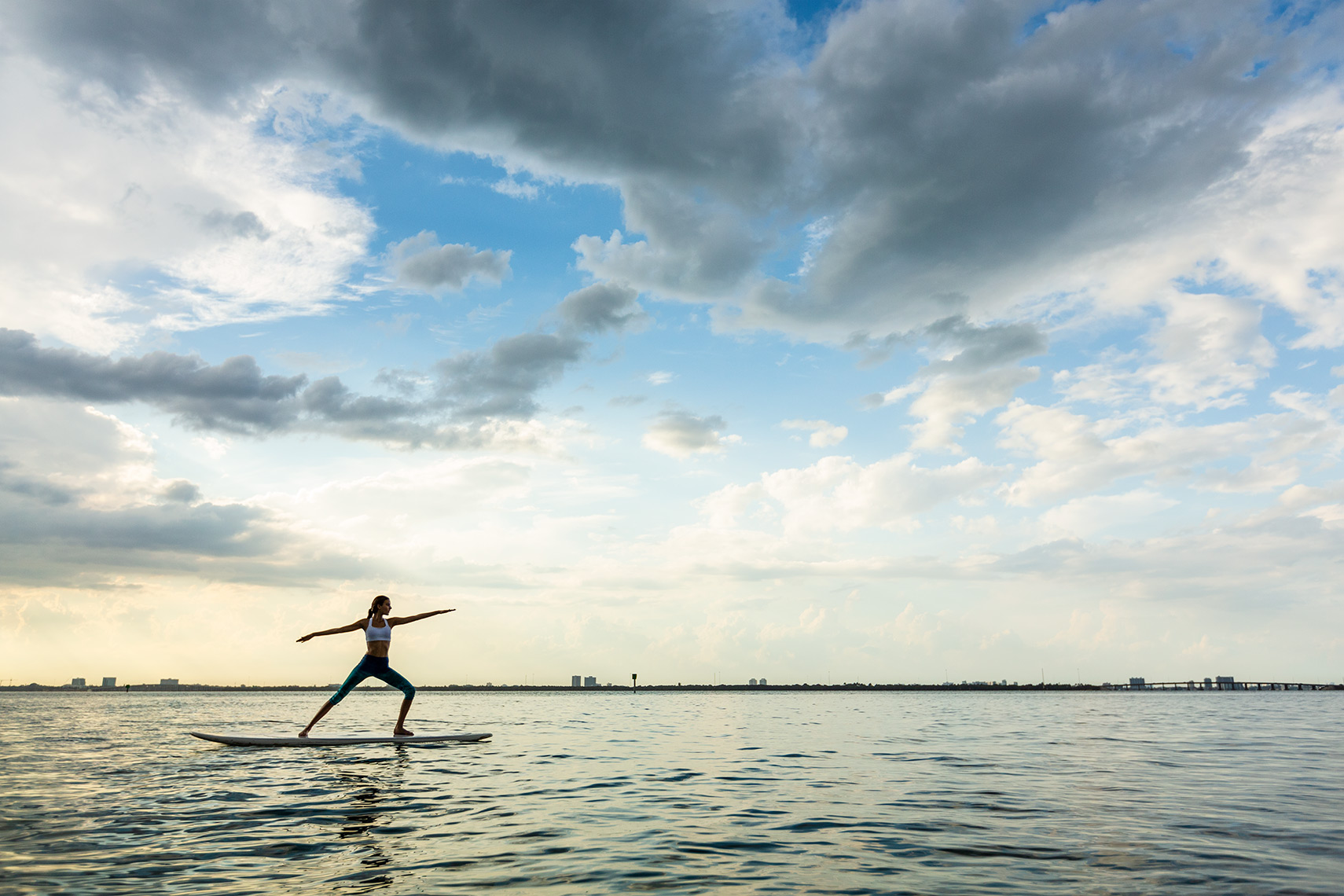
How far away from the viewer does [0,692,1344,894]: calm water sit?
834 cm

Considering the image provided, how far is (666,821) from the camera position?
11984 millimetres

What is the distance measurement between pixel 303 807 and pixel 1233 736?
1443 inches

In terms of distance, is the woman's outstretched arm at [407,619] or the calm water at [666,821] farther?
the woman's outstretched arm at [407,619]

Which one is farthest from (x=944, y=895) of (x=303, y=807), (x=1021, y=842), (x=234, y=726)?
(x=234, y=726)

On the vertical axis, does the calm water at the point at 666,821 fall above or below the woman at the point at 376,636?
below

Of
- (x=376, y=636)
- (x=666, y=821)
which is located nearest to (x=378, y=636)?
(x=376, y=636)

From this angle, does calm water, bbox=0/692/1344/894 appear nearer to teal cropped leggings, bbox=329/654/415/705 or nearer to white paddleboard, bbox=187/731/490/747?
white paddleboard, bbox=187/731/490/747

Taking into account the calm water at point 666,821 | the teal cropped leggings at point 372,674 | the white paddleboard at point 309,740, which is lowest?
the white paddleboard at point 309,740

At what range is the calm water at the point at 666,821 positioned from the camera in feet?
27.4

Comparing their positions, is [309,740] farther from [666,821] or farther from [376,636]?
[666,821]

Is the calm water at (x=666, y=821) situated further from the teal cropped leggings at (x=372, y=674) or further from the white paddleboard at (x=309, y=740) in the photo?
the teal cropped leggings at (x=372, y=674)

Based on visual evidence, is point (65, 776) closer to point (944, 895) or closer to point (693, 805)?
point (693, 805)

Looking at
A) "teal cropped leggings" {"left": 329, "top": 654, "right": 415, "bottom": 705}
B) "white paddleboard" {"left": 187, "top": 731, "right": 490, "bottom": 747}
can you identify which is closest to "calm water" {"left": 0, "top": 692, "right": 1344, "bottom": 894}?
"white paddleboard" {"left": 187, "top": 731, "right": 490, "bottom": 747}

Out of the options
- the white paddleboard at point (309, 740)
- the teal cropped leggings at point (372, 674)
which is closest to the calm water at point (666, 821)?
the white paddleboard at point (309, 740)
